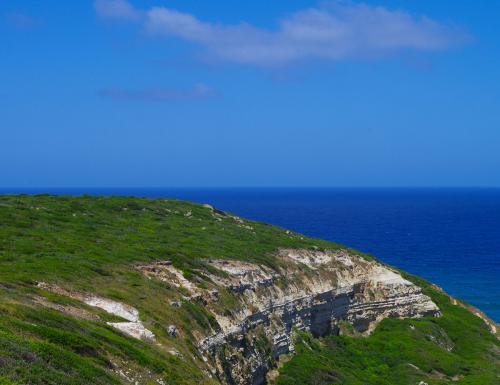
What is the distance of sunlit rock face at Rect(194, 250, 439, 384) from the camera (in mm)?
36688

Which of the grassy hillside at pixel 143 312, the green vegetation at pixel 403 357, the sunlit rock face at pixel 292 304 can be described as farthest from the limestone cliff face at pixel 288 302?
the green vegetation at pixel 403 357

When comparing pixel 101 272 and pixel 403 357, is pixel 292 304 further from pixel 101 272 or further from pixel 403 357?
pixel 101 272

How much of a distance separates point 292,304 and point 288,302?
1.71ft

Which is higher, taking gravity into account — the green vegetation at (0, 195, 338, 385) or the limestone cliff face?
the green vegetation at (0, 195, 338, 385)

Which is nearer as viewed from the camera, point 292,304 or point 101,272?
point 101,272

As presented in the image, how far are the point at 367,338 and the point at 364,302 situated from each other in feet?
12.7

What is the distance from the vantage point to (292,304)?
4806 centimetres

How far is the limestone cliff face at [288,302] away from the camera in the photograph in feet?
121

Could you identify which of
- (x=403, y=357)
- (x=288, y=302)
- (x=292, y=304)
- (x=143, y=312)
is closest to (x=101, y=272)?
(x=143, y=312)

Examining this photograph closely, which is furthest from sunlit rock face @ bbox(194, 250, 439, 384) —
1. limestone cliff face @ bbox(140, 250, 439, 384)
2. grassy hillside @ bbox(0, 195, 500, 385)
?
grassy hillside @ bbox(0, 195, 500, 385)

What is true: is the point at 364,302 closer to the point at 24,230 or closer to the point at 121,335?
the point at 24,230

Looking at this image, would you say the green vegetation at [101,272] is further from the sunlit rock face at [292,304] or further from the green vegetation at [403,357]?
the green vegetation at [403,357]

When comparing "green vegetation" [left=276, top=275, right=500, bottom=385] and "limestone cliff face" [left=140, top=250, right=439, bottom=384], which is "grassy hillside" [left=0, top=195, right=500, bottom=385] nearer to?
"green vegetation" [left=276, top=275, right=500, bottom=385]

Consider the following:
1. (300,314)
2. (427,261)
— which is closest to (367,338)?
(300,314)
